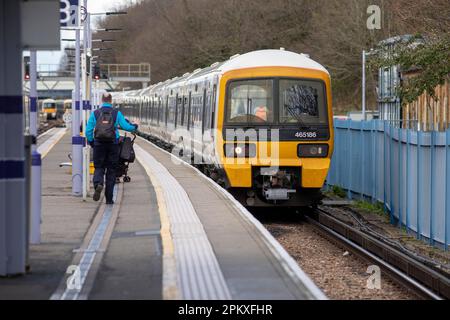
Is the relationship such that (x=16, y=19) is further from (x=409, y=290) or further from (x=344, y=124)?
(x=344, y=124)

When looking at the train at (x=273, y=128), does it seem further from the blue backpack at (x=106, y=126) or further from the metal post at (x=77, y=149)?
the blue backpack at (x=106, y=126)

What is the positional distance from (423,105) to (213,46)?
27.1m

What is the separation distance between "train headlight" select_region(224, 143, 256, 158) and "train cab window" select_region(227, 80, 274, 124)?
1.50 feet

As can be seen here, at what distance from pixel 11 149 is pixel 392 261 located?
6306 mm

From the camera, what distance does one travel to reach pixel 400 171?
57.8 ft

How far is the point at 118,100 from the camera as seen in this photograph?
7325 cm

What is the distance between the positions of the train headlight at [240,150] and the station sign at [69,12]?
3.46 m

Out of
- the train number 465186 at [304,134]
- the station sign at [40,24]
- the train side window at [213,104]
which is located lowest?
the train number 465186 at [304,134]

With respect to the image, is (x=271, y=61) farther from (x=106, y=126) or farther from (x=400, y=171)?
(x=106, y=126)

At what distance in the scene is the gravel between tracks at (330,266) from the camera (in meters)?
10.7

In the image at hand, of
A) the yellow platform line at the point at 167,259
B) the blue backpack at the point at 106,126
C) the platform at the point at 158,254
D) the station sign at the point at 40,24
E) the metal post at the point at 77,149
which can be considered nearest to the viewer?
the yellow platform line at the point at 167,259

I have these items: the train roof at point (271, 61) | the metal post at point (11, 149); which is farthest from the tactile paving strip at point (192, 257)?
the train roof at point (271, 61)

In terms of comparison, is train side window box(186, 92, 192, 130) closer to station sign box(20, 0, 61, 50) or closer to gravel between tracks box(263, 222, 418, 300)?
gravel between tracks box(263, 222, 418, 300)

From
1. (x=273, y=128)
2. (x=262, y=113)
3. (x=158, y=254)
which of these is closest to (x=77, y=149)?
(x=262, y=113)
